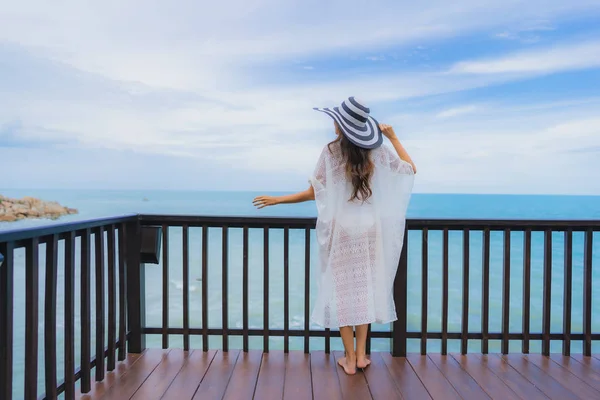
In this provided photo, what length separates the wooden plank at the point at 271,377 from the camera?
2.13 metres

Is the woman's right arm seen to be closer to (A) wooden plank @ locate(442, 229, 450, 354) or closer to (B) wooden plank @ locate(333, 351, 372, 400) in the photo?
(A) wooden plank @ locate(442, 229, 450, 354)

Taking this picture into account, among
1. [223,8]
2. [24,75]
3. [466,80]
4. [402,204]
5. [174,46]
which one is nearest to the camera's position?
[402,204]

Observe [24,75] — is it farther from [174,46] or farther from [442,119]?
[442,119]

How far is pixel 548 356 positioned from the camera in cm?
269

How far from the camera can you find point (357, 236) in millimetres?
2312

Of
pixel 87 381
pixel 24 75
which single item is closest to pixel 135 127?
pixel 24 75

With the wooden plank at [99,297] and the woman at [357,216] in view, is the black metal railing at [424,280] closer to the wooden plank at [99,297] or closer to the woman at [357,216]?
the woman at [357,216]

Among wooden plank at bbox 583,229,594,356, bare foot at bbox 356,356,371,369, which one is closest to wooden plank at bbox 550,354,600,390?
wooden plank at bbox 583,229,594,356

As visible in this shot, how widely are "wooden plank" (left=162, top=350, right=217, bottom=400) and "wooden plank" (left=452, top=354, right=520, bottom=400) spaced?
1.53 meters

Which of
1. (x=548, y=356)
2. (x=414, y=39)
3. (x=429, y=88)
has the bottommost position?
(x=548, y=356)

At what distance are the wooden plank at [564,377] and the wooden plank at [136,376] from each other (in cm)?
229

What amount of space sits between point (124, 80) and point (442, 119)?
2545 cm

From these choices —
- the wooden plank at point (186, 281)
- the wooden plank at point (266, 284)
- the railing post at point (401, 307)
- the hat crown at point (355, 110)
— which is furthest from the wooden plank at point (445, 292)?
the wooden plank at point (186, 281)

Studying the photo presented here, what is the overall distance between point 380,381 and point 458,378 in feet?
1.48
